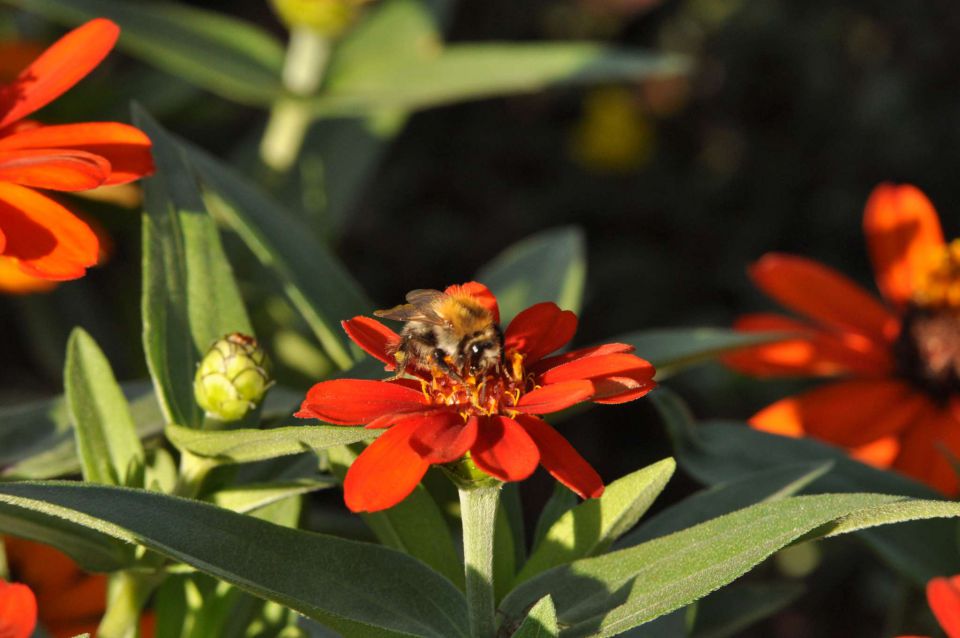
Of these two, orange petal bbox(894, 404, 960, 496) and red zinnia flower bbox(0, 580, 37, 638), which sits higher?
orange petal bbox(894, 404, 960, 496)

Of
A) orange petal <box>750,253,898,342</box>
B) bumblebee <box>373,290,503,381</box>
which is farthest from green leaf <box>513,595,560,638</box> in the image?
orange petal <box>750,253,898,342</box>

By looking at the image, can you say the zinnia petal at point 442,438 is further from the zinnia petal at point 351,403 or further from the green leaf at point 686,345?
the green leaf at point 686,345

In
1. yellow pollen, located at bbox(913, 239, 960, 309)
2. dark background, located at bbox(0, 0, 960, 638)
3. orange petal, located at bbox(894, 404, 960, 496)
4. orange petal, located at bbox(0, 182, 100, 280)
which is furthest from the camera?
dark background, located at bbox(0, 0, 960, 638)

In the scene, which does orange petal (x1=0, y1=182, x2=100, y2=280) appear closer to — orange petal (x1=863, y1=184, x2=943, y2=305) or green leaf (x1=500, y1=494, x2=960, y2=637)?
green leaf (x1=500, y1=494, x2=960, y2=637)

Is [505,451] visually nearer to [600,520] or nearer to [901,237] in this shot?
[600,520]

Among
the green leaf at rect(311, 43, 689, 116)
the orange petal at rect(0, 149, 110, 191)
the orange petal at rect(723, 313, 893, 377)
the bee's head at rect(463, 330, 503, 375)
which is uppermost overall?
the green leaf at rect(311, 43, 689, 116)

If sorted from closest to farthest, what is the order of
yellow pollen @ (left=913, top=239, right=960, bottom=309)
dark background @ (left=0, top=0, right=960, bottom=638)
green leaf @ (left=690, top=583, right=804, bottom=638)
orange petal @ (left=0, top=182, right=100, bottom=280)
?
1. orange petal @ (left=0, top=182, right=100, bottom=280)
2. green leaf @ (left=690, top=583, right=804, bottom=638)
3. yellow pollen @ (left=913, top=239, right=960, bottom=309)
4. dark background @ (left=0, top=0, right=960, bottom=638)

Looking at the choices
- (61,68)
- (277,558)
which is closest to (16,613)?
(277,558)

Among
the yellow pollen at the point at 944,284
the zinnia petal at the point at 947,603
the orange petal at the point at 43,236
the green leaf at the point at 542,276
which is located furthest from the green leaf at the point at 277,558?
the yellow pollen at the point at 944,284
